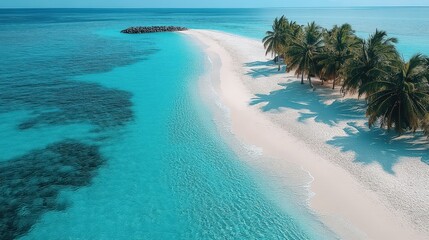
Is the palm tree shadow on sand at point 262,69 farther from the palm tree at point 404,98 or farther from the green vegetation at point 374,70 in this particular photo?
the palm tree at point 404,98

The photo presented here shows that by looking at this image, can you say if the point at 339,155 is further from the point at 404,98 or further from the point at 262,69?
the point at 262,69

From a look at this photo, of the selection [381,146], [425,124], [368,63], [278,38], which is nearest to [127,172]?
[381,146]

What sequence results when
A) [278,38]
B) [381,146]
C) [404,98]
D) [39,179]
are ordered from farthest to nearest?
[278,38], [381,146], [404,98], [39,179]

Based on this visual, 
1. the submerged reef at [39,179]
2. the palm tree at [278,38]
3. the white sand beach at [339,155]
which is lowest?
the submerged reef at [39,179]

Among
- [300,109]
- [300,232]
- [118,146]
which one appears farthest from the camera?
[300,109]

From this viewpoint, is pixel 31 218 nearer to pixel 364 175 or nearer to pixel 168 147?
pixel 168 147

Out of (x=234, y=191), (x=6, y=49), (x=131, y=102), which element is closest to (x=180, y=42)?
(x=6, y=49)

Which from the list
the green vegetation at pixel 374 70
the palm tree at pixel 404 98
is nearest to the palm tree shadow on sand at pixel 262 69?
the green vegetation at pixel 374 70
